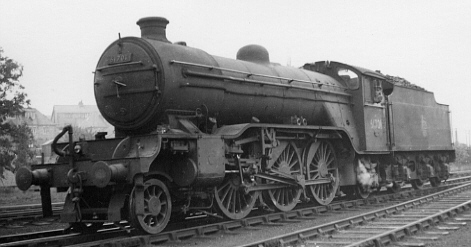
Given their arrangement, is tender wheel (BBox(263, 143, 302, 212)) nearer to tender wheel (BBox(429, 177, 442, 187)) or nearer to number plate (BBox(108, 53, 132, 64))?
number plate (BBox(108, 53, 132, 64))

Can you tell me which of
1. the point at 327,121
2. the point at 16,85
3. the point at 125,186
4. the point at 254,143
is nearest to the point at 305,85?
the point at 327,121

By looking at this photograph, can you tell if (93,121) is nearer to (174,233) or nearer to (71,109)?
(71,109)

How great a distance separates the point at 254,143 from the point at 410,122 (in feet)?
25.0

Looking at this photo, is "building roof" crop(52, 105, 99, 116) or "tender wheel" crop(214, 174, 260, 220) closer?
"tender wheel" crop(214, 174, 260, 220)

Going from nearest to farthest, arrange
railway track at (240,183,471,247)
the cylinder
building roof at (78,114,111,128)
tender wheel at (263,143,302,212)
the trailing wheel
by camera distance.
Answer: the cylinder < railway track at (240,183,471,247) < the trailing wheel < tender wheel at (263,143,302,212) < building roof at (78,114,111,128)

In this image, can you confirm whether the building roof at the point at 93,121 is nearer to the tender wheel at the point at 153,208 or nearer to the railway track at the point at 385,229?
Answer: the railway track at the point at 385,229

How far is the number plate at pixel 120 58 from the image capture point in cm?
884

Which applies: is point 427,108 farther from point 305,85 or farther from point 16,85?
point 16,85

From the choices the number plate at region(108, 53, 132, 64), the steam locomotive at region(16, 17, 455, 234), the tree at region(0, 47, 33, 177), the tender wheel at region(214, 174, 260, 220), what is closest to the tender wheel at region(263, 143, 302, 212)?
the steam locomotive at region(16, 17, 455, 234)

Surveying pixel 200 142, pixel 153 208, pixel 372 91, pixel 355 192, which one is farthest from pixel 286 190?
pixel 372 91

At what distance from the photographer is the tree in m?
22.5

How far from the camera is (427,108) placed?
17.2 meters

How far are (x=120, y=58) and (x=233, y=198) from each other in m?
3.49

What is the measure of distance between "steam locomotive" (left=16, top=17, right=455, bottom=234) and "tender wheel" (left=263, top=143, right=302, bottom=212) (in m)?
0.03
